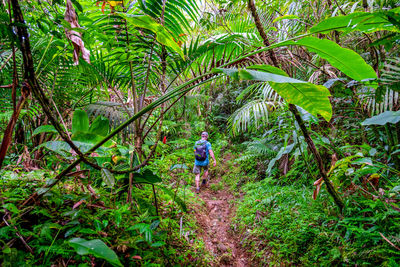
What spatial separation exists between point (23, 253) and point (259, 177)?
3.84 metres

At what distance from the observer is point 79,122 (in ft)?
3.09

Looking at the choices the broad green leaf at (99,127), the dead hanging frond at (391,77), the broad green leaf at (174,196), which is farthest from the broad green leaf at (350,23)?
the broad green leaf at (174,196)

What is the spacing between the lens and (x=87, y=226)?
3.93ft

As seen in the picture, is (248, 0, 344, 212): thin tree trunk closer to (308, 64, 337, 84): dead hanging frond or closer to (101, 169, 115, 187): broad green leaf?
(308, 64, 337, 84): dead hanging frond

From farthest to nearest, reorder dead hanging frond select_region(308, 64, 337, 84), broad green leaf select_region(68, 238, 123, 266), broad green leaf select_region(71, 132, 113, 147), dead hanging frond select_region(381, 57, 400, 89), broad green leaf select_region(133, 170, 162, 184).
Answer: dead hanging frond select_region(308, 64, 337, 84), broad green leaf select_region(133, 170, 162, 184), dead hanging frond select_region(381, 57, 400, 89), broad green leaf select_region(71, 132, 113, 147), broad green leaf select_region(68, 238, 123, 266)

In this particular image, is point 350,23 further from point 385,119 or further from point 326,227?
point 326,227

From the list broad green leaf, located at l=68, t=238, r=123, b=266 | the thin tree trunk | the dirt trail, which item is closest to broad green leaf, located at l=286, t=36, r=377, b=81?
the thin tree trunk

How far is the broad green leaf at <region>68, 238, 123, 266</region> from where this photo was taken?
28.8 inches

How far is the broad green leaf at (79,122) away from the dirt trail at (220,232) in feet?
5.99

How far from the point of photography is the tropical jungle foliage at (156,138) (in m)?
0.83

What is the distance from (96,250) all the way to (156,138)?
2.96 feet

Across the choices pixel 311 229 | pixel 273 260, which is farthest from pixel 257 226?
pixel 311 229

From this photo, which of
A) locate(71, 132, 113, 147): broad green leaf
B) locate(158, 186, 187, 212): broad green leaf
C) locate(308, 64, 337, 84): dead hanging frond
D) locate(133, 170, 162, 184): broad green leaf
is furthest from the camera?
locate(308, 64, 337, 84): dead hanging frond

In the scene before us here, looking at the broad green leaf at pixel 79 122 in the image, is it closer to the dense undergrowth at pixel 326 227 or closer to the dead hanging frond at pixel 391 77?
the dead hanging frond at pixel 391 77
